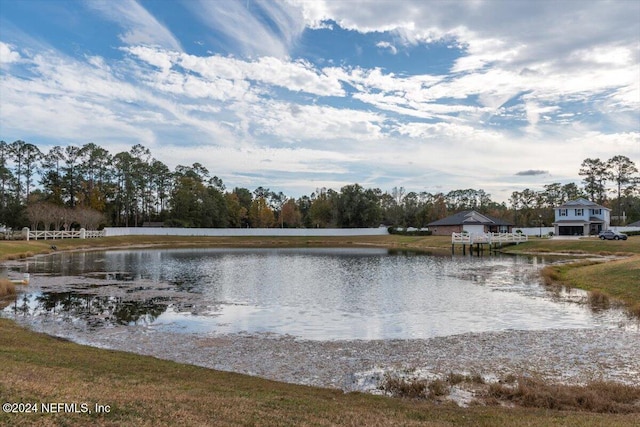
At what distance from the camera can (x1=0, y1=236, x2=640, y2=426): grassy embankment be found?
7.31 meters

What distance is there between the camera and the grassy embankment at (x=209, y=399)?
7.31 m

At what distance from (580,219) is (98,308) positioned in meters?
79.2

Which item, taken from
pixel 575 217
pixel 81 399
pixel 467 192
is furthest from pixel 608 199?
pixel 81 399

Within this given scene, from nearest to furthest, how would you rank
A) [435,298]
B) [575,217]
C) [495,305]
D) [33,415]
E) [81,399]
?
[33,415] < [81,399] < [495,305] < [435,298] < [575,217]

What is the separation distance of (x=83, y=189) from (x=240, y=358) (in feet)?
321

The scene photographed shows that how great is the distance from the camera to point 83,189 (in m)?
99.0

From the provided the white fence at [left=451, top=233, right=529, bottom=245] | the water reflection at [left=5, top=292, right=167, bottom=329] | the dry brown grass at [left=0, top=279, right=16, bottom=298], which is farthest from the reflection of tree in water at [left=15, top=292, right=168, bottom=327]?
the white fence at [left=451, top=233, right=529, bottom=245]

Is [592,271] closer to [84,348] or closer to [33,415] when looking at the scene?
[84,348]

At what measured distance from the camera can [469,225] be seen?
8994 centimetres

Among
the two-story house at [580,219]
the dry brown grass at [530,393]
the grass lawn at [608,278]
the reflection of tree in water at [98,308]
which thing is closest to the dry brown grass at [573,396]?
the dry brown grass at [530,393]

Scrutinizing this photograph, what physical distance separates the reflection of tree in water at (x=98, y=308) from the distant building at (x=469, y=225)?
75.0 m

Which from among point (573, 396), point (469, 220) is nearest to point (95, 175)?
point (469, 220)

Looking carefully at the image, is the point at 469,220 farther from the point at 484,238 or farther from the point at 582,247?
the point at 582,247

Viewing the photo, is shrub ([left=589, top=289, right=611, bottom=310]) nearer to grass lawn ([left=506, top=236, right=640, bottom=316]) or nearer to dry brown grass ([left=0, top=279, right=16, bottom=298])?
grass lawn ([left=506, top=236, right=640, bottom=316])
